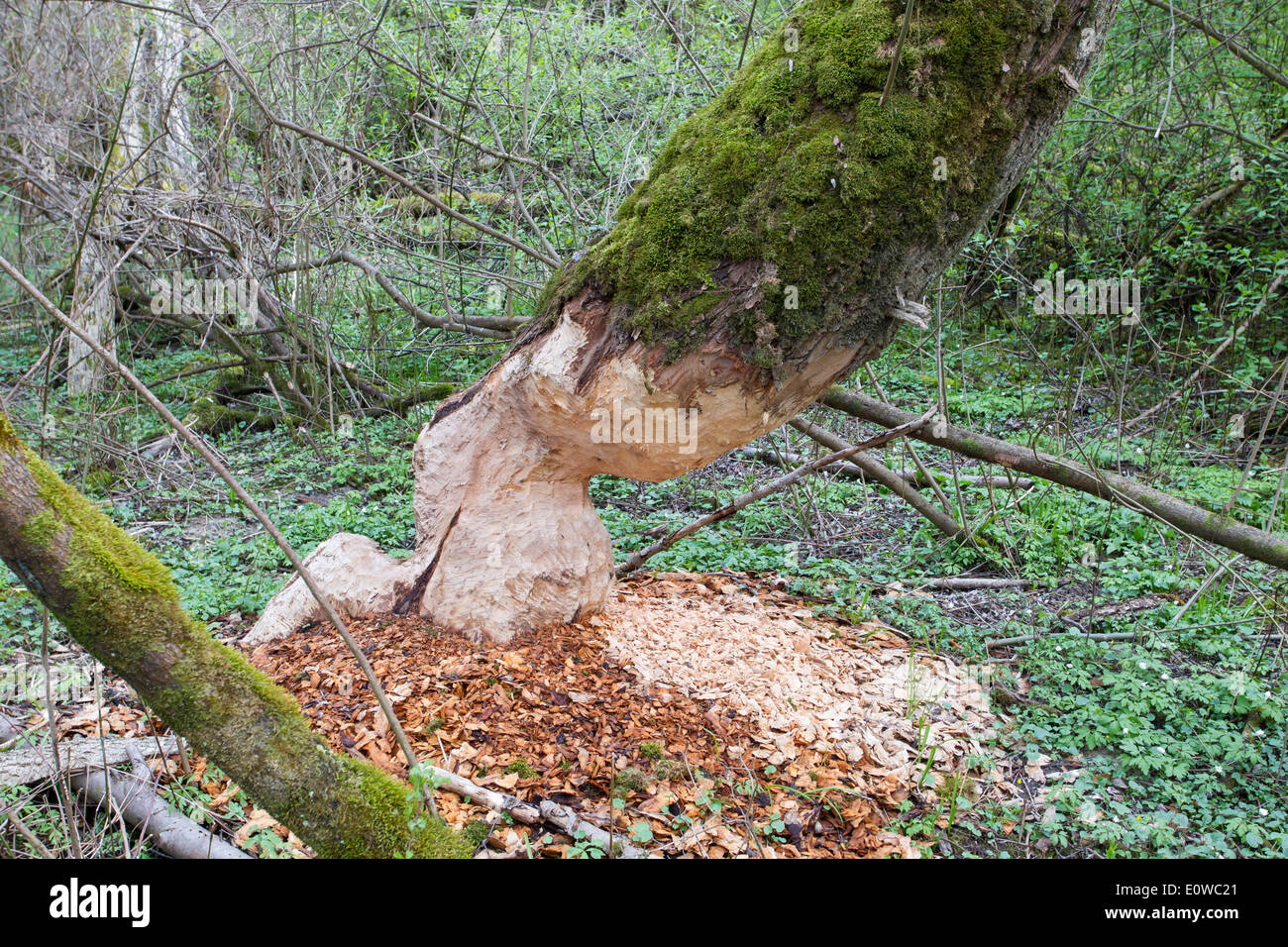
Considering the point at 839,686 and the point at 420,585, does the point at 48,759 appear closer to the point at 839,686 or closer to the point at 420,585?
the point at 420,585

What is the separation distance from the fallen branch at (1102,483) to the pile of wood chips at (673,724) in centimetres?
104

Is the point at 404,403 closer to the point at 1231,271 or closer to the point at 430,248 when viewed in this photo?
the point at 430,248

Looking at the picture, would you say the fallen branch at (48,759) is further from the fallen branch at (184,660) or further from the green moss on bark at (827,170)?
the green moss on bark at (827,170)

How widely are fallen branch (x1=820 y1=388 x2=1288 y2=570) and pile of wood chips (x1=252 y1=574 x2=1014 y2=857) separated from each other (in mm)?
1043

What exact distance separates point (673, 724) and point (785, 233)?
1.83 metres

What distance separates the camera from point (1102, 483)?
3748 millimetres
